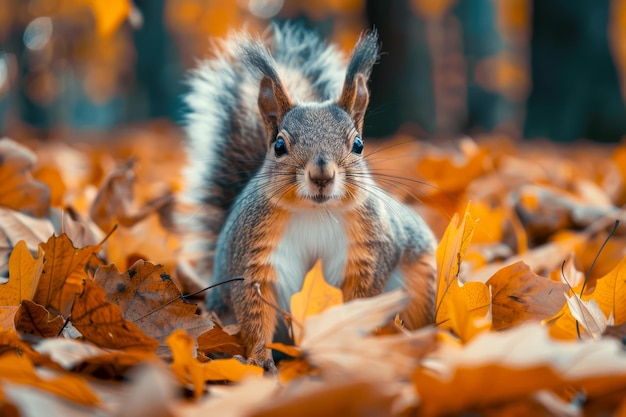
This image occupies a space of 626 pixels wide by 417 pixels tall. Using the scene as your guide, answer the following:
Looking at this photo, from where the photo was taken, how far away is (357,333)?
1078 millimetres

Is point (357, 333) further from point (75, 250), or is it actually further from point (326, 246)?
point (75, 250)

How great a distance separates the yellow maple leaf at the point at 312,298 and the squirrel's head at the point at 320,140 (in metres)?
0.33

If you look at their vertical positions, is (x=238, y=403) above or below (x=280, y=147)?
below

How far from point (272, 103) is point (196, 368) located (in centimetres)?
92

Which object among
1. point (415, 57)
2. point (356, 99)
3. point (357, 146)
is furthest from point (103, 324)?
point (415, 57)

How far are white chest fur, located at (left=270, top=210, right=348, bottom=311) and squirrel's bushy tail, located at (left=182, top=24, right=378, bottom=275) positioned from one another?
52cm

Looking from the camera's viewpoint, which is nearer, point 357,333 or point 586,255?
point 357,333

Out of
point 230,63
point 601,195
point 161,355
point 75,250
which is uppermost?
point 230,63

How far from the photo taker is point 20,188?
2.03m

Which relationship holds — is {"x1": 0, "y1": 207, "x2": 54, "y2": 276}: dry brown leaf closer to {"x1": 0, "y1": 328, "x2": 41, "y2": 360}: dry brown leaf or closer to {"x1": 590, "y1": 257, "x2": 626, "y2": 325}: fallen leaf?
{"x1": 0, "y1": 328, "x2": 41, "y2": 360}: dry brown leaf

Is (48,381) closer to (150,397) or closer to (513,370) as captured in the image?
(150,397)

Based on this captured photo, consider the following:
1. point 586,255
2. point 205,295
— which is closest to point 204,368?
point 205,295

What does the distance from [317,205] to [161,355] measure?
520 millimetres

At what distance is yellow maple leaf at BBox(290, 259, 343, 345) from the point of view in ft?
4.16
